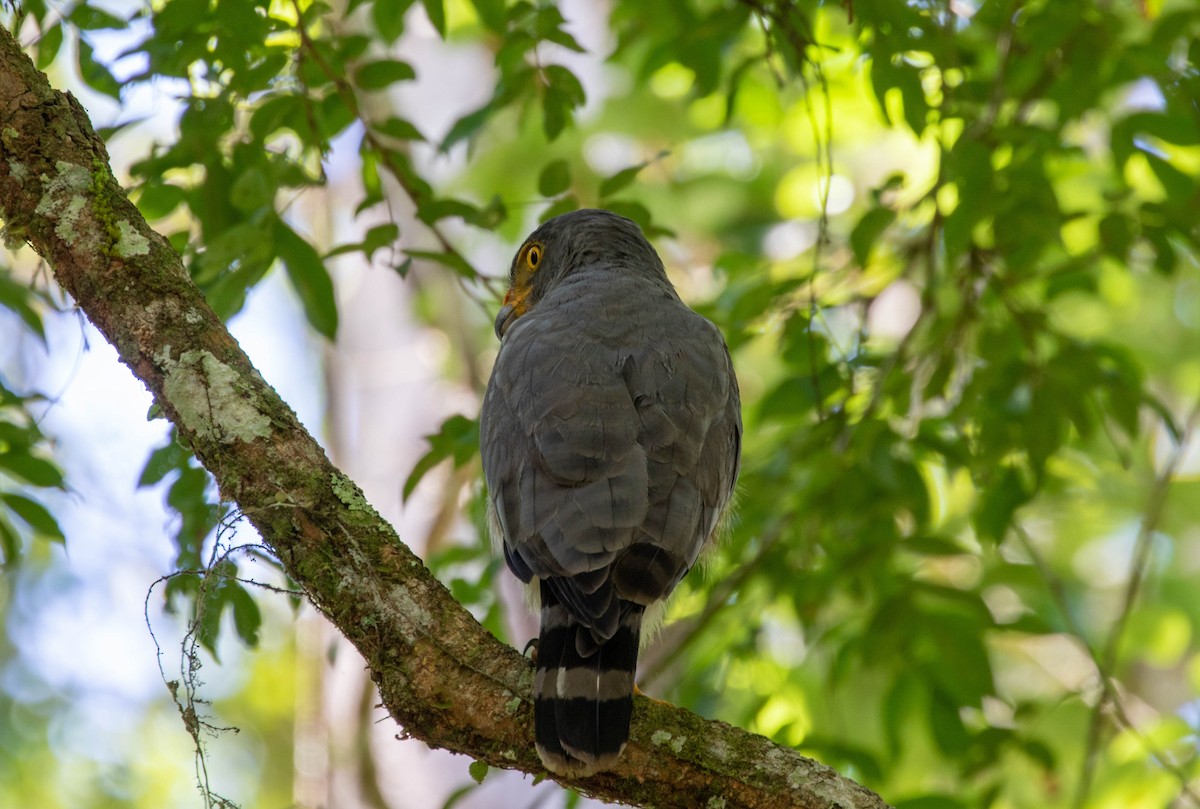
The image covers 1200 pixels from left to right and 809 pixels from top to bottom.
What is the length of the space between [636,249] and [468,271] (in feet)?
3.08

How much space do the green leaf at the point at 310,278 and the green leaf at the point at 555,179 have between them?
2.68 feet

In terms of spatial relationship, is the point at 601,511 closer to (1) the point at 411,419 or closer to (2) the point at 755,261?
(2) the point at 755,261

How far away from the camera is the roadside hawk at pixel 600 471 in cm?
255

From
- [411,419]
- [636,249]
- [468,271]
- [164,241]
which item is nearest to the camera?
[164,241]

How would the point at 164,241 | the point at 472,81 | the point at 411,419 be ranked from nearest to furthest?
the point at 164,241
the point at 411,419
the point at 472,81

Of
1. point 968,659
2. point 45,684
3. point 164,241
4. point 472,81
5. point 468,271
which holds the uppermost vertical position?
point 472,81

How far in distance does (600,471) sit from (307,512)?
0.79 m

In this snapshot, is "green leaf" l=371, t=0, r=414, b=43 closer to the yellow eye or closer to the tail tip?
the yellow eye

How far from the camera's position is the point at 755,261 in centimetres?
477

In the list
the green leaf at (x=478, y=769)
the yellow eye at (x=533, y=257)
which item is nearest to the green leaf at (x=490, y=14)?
the yellow eye at (x=533, y=257)

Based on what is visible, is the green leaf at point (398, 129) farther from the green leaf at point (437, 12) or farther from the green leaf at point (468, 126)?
the green leaf at point (437, 12)

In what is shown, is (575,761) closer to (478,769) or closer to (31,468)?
(478,769)

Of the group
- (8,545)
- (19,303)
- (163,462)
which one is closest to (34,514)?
(8,545)

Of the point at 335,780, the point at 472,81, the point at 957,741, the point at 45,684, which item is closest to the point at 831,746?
the point at 957,741
